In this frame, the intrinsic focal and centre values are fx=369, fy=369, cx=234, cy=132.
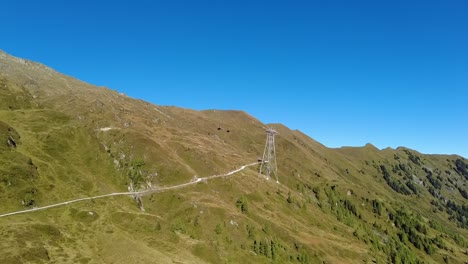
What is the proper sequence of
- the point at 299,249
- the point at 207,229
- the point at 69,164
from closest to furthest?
1. the point at 207,229
2. the point at 69,164
3. the point at 299,249

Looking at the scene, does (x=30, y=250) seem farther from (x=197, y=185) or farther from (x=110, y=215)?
(x=197, y=185)

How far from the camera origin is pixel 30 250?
4441 inches

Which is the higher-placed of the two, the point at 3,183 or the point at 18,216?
the point at 3,183

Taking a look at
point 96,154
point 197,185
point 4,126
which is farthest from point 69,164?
point 197,185

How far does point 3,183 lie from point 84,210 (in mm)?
32420

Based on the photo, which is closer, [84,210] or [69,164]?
[84,210]

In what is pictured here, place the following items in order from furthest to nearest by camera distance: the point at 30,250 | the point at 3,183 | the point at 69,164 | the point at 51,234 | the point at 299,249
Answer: the point at 299,249, the point at 69,164, the point at 3,183, the point at 51,234, the point at 30,250

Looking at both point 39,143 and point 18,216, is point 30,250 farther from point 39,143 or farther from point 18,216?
point 39,143

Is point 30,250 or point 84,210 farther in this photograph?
point 84,210

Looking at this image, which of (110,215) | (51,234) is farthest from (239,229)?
(51,234)

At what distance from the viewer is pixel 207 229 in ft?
553

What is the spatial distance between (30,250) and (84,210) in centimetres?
3499

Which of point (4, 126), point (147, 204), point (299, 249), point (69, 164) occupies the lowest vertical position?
point (299, 249)

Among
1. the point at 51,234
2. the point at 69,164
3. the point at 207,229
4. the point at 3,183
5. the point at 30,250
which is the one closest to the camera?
the point at 30,250
